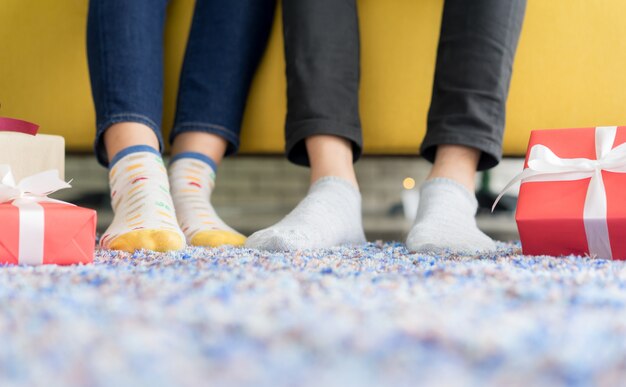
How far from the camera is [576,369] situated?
289 millimetres

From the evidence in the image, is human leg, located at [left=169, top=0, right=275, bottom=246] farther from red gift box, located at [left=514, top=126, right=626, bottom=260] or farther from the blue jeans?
red gift box, located at [left=514, top=126, right=626, bottom=260]

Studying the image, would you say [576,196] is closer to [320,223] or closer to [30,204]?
[320,223]

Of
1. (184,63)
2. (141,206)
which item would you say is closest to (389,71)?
(184,63)

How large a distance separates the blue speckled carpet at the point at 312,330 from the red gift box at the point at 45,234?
122mm

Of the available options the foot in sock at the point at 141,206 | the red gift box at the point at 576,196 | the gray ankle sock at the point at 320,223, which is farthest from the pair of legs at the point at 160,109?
the red gift box at the point at 576,196

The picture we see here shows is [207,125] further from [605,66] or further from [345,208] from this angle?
[605,66]

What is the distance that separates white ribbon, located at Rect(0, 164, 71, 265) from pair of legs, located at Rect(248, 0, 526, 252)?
0.26 m

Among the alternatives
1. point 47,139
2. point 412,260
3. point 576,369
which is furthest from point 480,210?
point 576,369

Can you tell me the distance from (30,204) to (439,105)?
1.92 ft

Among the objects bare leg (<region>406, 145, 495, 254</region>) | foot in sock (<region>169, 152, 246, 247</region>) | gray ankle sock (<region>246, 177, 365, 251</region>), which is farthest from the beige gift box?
bare leg (<region>406, 145, 495, 254</region>)

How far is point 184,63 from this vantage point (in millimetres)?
1077

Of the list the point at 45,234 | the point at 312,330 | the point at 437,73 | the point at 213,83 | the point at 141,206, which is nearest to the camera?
the point at 312,330

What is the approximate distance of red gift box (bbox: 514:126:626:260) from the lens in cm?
67

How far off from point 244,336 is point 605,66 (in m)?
0.94
